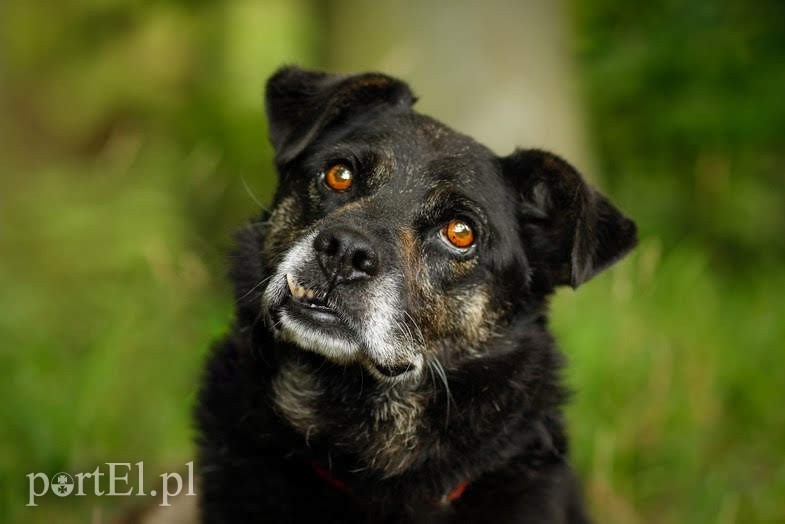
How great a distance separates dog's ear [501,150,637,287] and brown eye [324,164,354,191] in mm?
652

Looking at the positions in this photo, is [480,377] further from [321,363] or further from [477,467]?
[321,363]

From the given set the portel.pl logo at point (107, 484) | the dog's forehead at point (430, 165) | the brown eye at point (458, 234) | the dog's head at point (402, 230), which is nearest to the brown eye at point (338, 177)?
the dog's head at point (402, 230)

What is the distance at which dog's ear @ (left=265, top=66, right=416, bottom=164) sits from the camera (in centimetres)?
378

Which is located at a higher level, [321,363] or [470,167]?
[470,167]

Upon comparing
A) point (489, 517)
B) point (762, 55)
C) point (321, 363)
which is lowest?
point (489, 517)

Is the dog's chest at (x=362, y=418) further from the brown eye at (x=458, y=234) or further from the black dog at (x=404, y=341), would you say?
the brown eye at (x=458, y=234)

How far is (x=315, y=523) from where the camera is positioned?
3.41m

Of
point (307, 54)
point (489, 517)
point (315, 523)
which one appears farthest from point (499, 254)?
point (307, 54)

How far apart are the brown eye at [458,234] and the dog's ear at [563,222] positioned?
1.05 ft

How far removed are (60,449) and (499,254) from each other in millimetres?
2277

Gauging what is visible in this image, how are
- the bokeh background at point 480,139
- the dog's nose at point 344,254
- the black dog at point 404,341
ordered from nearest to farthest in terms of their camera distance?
1. the dog's nose at point 344,254
2. the black dog at point 404,341
3. the bokeh background at point 480,139

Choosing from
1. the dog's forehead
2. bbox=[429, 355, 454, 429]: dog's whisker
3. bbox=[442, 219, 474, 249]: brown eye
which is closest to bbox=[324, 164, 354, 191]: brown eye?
the dog's forehead

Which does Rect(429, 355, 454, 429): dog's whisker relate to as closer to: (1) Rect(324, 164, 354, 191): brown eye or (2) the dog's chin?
(2) the dog's chin

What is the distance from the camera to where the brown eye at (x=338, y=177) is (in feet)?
12.1
